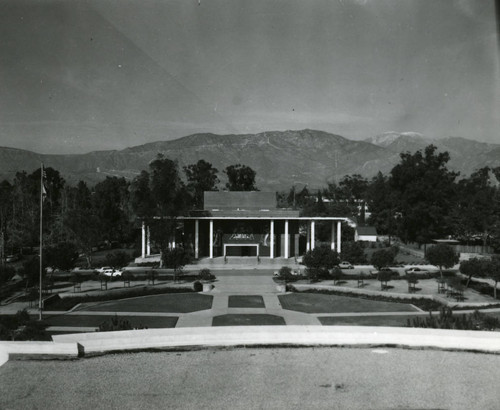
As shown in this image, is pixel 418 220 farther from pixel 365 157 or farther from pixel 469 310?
pixel 365 157

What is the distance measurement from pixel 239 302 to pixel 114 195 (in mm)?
50805

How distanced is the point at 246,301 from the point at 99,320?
27.1 feet

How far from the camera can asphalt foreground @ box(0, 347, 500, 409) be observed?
10922 mm

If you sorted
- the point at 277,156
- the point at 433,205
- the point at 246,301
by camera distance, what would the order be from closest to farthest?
the point at 246,301
the point at 433,205
the point at 277,156

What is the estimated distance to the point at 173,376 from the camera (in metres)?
12.3

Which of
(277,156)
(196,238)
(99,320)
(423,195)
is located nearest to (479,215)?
(423,195)

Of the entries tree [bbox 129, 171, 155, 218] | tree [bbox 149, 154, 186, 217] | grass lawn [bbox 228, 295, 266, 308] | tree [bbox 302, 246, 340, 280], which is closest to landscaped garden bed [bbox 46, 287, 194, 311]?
grass lawn [bbox 228, 295, 266, 308]

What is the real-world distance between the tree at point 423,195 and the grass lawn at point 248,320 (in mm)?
41236

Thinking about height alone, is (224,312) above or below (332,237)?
below

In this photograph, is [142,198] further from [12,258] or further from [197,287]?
[197,287]

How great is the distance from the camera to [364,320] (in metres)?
25.0

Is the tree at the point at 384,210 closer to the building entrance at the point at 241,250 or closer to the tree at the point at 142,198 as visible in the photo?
the building entrance at the point at 241,250

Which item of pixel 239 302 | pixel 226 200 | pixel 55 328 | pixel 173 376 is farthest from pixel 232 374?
pixel 226 200

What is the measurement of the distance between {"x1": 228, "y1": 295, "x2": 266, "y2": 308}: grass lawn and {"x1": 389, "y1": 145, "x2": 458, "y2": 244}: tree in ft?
120
